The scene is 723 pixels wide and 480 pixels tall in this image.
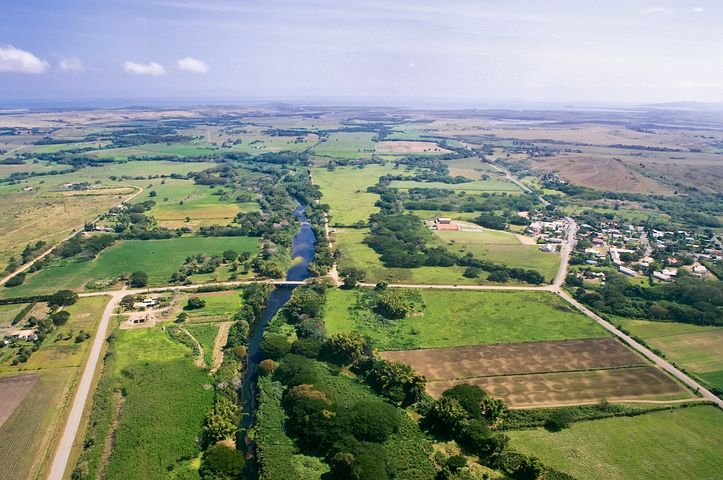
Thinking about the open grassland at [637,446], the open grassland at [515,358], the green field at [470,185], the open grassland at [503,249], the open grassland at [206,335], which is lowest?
the open grassland at [637,446]

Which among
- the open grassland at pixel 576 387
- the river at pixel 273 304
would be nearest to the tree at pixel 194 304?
the river at pixel 273 304

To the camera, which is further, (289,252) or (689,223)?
(689,223)

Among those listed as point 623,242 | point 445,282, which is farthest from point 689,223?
point 445,282

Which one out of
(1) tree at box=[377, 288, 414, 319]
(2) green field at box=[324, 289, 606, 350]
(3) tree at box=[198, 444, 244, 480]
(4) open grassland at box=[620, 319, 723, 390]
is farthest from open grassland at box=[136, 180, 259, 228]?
(4) open grassland at box=[620, 319, 723, 390]

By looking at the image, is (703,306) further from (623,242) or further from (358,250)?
(358,250)

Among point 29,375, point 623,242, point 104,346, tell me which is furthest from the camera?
point 623,242

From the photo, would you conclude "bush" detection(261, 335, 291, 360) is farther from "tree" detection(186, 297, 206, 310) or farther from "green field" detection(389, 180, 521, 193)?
"green field" detection(389, 180, 521, 193)

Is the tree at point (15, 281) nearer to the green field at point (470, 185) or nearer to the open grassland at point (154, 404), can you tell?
the open grassland at point (154, 404)

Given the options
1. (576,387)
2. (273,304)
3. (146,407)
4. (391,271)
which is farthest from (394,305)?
(146,407)
